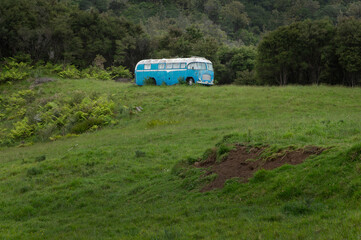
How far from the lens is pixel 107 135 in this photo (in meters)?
24.5

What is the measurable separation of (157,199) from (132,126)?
1610cm

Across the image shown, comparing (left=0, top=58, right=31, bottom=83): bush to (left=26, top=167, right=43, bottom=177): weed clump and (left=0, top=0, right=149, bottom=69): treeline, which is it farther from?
(left=26, top=167, right=43, bottom=177): weed clump

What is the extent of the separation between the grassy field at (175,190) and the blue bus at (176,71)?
48.6ft

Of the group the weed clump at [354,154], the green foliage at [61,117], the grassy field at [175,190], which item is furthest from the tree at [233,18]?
the weed clump at [354,154]

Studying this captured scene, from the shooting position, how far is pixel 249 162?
36.1 ft

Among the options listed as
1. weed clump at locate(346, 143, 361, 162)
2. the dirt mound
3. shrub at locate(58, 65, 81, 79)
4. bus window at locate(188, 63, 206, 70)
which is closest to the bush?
shrub at locate(58, 65, 81, 79)

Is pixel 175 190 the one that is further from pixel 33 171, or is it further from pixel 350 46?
pixel 350 46

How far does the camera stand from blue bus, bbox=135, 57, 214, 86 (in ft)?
129

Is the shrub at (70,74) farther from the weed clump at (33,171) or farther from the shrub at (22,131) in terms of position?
the weed clump at (33,171)

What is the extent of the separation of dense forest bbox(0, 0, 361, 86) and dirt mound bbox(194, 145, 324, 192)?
29.0 m

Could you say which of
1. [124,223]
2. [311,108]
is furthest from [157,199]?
[311,108]

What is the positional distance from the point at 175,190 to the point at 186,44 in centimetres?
5047

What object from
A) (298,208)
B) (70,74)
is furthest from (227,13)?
(298,208)

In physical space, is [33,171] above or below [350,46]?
below
